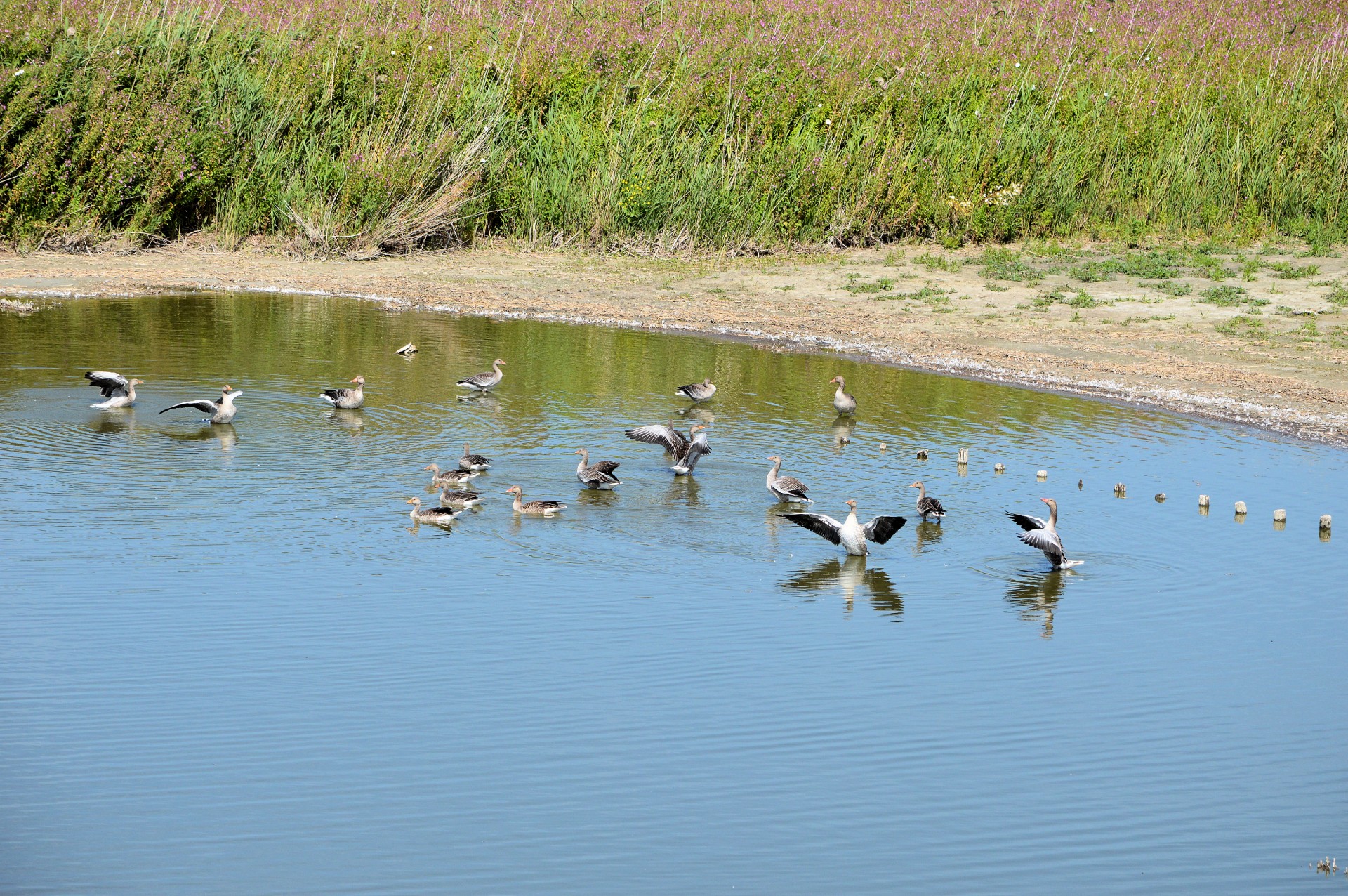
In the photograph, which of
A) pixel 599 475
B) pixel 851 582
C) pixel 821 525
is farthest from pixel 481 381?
pixel 851 582

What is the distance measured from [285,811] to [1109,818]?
3.59 metres

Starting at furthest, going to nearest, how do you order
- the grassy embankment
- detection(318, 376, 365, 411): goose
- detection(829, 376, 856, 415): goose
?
the grassy embankment < detection(829, 376, 856, 415): goose < detection(318, 376, 365, 411): goose

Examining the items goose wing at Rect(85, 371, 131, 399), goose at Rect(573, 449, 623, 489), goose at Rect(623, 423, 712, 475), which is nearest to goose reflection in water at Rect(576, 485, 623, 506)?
goose at Rect(573, 449, 623, 489)

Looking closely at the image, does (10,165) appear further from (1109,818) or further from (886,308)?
(1109,818)

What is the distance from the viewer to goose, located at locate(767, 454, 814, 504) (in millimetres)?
12172

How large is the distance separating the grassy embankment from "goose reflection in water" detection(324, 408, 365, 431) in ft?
34.6

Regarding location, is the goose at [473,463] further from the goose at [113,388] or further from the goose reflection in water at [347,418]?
the goose at [113,388]

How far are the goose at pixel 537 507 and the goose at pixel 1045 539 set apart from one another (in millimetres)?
3313

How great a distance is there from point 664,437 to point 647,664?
4.80m

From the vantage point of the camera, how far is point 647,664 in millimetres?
8492

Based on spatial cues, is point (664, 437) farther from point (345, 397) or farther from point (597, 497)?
point (345, 397)

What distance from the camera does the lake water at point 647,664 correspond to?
650 centimetres

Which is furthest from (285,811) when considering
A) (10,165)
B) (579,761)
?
(10,165)

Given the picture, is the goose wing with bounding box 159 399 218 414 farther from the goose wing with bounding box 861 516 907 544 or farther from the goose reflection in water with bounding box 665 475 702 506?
the goose wing with bounding box 861 516 907 544
